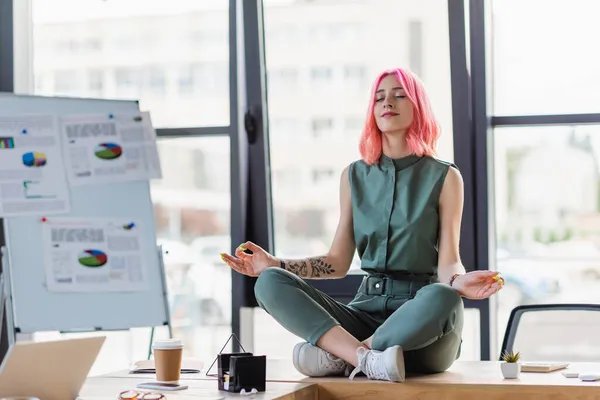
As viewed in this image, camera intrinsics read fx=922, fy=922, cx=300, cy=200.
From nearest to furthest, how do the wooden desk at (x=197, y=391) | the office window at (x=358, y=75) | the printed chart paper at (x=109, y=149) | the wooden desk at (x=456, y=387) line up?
the wooden desk at (x=197, y=391)
the wooden desk at (x=456, y=387)
the printed chart paper at (x=109, y=149)
the office window at (x=358, y=75)

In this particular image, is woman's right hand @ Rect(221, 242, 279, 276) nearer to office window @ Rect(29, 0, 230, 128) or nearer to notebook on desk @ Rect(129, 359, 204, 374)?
notebook on desk @ Rect(129, 359, 204, 374)

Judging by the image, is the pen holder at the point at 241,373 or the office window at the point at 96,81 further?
the office window at the point at 96,81

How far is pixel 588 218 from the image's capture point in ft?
12.7

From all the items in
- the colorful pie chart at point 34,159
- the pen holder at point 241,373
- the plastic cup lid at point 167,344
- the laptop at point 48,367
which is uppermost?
the colorful pie chart at point 34,159

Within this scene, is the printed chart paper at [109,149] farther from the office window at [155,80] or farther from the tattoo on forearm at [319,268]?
the tattoo on forearm at [319,268]

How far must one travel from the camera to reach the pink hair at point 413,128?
10.3 ft

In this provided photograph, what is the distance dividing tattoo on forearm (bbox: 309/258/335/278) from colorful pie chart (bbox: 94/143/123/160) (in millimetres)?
1007

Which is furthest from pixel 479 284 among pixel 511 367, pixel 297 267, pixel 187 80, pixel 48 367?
pixel 187 80

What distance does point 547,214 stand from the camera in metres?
3.90

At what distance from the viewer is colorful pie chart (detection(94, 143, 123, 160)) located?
3.67 metres

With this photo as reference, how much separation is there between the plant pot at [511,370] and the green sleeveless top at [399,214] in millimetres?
456

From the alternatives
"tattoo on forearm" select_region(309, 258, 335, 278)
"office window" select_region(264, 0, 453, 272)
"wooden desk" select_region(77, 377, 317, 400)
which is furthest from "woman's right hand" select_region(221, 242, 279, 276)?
"office window" select_region(264, 0, 453, 272)

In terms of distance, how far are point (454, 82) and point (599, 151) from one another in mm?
665

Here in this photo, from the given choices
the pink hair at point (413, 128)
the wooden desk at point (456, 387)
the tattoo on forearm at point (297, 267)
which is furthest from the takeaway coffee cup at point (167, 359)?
the pink hair at point (413, 128)
